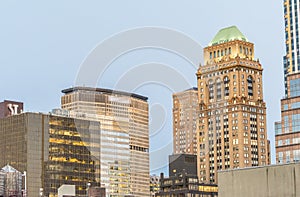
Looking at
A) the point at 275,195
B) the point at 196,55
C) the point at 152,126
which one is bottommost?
the point at 275,195

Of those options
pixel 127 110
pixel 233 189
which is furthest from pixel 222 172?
pixel 127 110

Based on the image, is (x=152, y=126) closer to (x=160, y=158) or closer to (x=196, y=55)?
(x=160, y=158)

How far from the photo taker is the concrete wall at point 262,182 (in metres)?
44.6

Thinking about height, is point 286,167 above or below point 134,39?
below

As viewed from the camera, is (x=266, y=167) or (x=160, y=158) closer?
(x=266, y=167)

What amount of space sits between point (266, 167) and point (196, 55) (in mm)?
17617

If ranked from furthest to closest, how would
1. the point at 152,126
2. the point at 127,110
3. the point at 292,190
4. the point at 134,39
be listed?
the point at 127,110 → the point at 152,126 → the point at 134,39 → the point at 292,190

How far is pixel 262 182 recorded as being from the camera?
45.9m

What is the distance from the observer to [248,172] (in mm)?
46906

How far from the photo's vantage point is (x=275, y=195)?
4503 cm

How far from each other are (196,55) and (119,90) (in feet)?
30.5

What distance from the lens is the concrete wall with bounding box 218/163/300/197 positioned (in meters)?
44.6

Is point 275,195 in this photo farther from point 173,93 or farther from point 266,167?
point 173,93

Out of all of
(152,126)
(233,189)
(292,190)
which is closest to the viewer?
→ (292,190)
